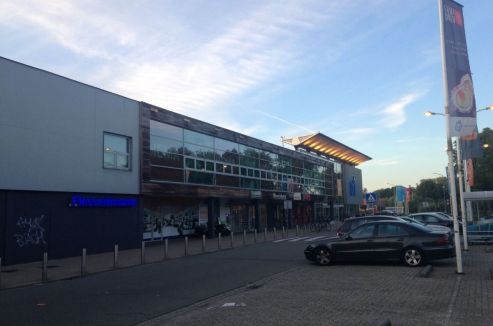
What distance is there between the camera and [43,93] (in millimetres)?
20688

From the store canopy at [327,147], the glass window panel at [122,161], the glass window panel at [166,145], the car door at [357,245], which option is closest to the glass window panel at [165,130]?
the glass window panel at [166,145]

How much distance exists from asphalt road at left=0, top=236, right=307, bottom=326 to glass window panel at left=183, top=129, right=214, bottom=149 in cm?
1305

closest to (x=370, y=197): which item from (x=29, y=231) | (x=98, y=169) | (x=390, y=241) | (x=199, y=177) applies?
(x=199, y=177)

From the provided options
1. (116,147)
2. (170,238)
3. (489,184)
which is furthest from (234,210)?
(489,184)

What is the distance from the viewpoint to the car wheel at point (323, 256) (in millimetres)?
15513

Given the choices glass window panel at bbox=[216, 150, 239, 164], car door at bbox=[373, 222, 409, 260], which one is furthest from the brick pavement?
glass window panel at bbox=[216, 150, 239, 164]

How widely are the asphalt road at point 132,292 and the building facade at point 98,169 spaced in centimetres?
578

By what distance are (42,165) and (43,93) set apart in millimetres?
3043

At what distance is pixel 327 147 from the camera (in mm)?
62281

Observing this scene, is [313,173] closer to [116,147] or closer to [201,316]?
[116,147]

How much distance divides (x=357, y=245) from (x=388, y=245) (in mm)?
943

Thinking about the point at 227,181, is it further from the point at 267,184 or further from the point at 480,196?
the point at 480,196

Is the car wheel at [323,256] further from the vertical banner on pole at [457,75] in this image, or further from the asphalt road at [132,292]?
the vertical banner on pole at [457,75]

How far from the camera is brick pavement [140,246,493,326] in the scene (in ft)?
25.8
